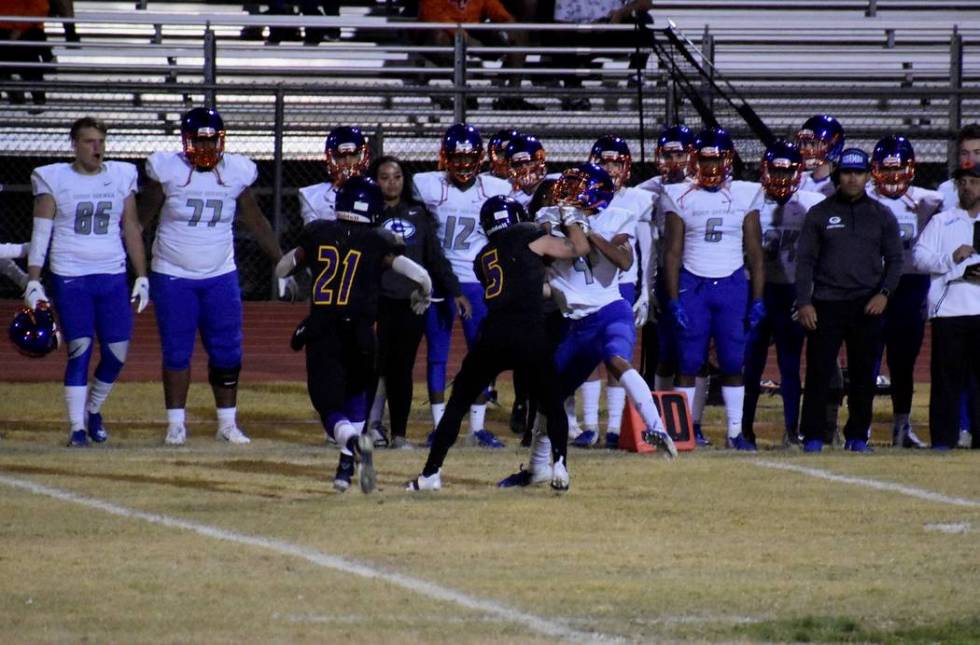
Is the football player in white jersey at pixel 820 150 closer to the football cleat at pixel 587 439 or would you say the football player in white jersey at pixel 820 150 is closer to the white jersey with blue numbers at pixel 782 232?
the white jersey with blue numbers at pixel 782 232

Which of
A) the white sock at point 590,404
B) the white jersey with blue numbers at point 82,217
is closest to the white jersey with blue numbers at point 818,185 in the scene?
the white sock at point 590,404

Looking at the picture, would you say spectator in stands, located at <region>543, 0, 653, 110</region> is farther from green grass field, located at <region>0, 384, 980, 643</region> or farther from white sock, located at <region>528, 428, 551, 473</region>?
white sock, located at <region>528, 428, 551, 473</region>

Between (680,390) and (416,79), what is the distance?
27.7 feet

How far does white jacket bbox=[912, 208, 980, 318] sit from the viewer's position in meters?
10.1

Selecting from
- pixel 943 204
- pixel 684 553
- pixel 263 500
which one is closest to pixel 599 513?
pixel 684 553

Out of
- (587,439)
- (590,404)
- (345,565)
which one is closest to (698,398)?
(590,404)

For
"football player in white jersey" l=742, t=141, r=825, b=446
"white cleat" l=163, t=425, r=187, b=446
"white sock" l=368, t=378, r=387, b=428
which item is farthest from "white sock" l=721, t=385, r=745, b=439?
"white cleat" l=163, t=425, r=187, b=446

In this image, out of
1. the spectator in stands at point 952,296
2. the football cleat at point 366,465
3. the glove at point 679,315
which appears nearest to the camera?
the football cleat at point 366,465

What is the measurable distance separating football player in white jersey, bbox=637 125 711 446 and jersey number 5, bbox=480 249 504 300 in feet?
7.78

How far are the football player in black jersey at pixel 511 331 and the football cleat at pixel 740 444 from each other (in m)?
2.22

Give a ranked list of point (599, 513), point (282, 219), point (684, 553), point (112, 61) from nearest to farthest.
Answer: point (684, 553) → point (599, 513) → point (282, 219) → point (112, 61)

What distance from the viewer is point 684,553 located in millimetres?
6941

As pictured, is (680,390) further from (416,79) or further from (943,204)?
(416,79)

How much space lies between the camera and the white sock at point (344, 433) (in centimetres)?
816
